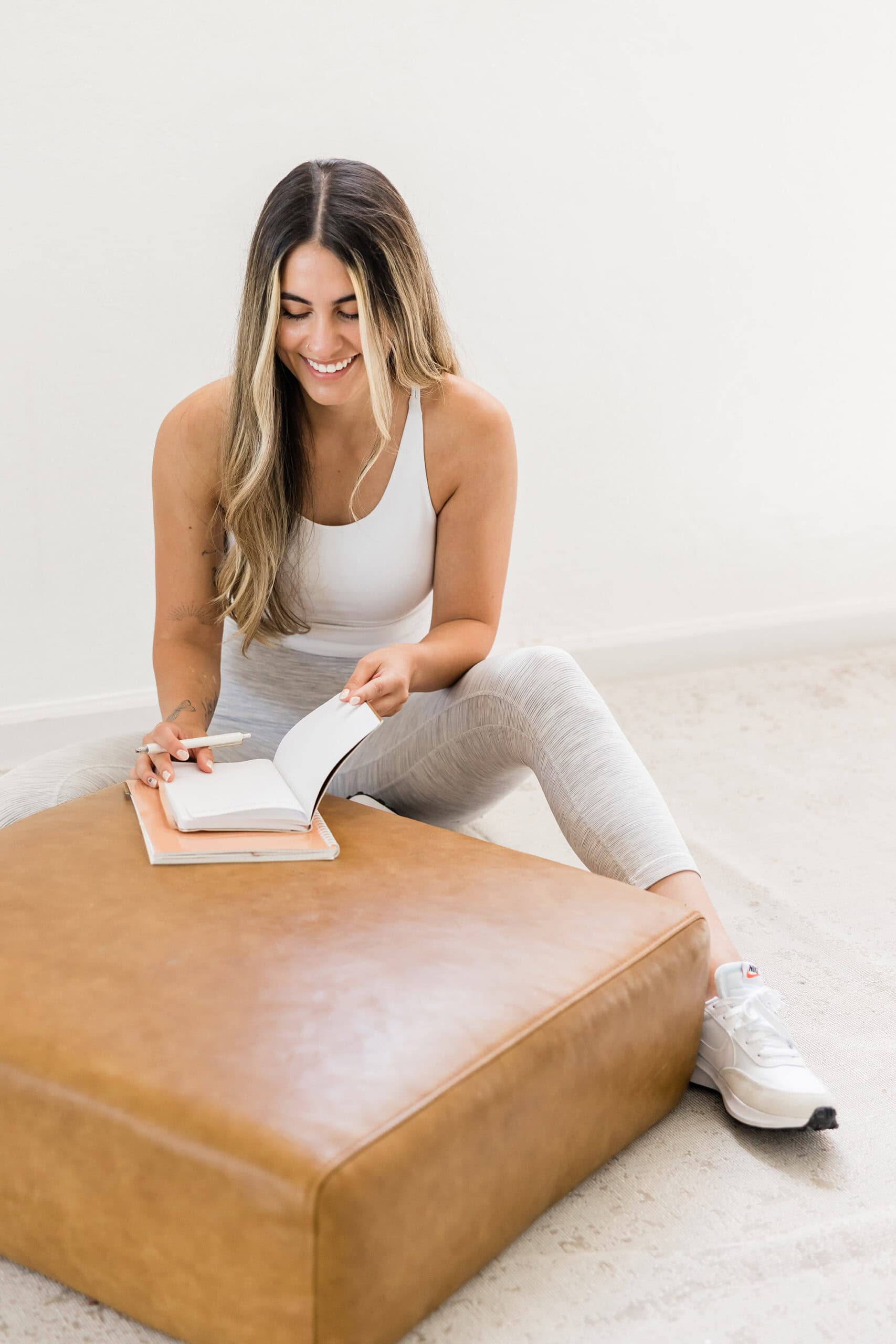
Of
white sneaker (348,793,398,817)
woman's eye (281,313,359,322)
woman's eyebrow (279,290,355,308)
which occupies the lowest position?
white sneaker (348,793,398,817)

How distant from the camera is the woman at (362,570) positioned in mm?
1474

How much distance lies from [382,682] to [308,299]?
451mm

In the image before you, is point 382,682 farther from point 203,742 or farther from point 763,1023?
point 763,1023

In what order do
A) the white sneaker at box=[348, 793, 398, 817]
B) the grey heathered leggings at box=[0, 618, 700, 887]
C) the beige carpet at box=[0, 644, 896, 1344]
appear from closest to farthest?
the beige carpet at box=[0, 644, 896, 1344] → the grey heathered leggings at box=[0, 618, 700, 887] → the white sneaker at box=[348, 793, 398, 817]

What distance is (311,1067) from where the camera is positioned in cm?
99

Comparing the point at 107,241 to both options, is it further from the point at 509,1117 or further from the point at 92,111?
the point at 509,1117

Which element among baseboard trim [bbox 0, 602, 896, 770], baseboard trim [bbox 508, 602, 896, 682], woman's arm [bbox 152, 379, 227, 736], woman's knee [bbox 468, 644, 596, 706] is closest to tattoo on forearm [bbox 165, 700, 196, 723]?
woman's arm [bbox 152, 379, 227, 736]

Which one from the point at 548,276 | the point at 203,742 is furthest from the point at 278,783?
the point at 548,276

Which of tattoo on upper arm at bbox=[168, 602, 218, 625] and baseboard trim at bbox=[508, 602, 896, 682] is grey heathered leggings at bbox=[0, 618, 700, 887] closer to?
tattoo on upper arm at bbox=[168, 602, 218, 625]

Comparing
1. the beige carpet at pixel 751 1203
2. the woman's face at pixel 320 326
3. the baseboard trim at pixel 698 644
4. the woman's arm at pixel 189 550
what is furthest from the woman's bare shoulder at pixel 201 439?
the baseboard trim at pixel 698 644

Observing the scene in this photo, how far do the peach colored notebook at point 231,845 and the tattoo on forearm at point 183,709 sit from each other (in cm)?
24

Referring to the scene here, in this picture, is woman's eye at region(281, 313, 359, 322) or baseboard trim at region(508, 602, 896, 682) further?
baseboard trim at region(508, 602, 896, 682)

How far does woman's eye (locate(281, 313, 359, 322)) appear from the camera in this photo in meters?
1.52

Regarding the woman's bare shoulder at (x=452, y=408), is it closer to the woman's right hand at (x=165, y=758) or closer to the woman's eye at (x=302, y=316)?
the woman's eye at (x=302, y=316)
